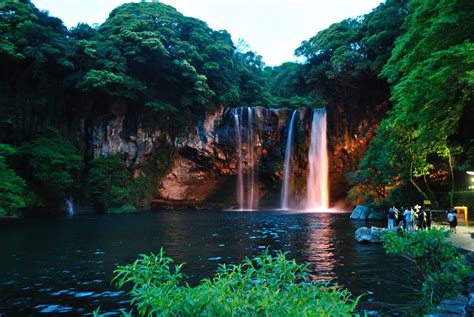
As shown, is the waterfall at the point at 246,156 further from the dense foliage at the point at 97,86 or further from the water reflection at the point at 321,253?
the water reflection at the point at 321,253

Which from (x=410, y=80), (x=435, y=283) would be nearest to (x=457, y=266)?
(x=435, y=283)

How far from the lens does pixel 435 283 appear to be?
22.6 feet

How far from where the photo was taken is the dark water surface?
8547 mm

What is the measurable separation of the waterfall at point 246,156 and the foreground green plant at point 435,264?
36.1 meters

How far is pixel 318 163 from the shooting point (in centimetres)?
4294

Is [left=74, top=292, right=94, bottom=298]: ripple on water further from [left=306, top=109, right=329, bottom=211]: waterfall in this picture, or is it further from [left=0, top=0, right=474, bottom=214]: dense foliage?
[left=306, top=109, right=329, bottom=211]: waterfall

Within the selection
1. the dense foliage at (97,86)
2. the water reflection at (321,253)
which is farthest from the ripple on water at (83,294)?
the dense foliage at (97,86)

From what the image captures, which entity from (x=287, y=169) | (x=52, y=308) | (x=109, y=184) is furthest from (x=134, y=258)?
(x=287, y=169)

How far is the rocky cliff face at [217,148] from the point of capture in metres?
40.0

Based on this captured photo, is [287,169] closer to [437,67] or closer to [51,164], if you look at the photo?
[51,164]

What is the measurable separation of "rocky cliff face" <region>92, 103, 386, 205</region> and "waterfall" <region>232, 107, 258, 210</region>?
12.3 inches

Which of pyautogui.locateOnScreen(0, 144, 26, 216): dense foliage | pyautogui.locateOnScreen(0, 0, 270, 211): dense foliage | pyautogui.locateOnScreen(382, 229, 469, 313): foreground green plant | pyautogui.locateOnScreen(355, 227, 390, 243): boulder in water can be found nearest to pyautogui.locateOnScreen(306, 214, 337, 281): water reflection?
pyautogui.locateOnScreen(355, 227, 390, 243): boulder in water

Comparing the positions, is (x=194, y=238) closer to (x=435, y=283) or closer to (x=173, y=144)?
(x=435, y=283)

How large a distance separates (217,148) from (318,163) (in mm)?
11038
